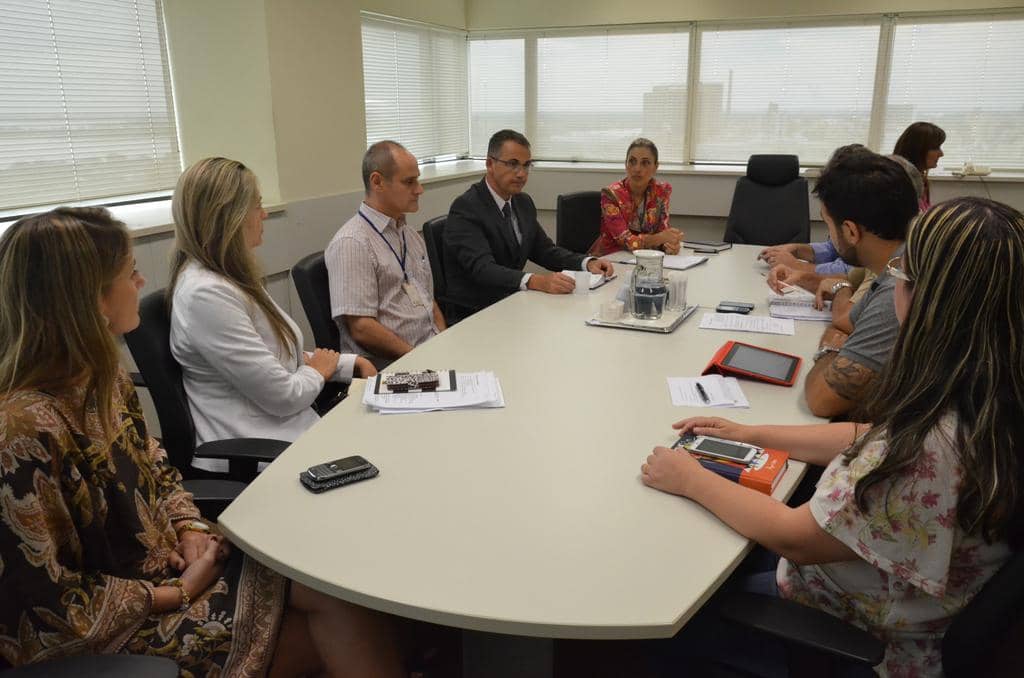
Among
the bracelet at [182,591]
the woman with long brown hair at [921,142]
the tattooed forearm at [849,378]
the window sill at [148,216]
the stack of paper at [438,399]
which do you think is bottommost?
the bracelet at [182,591]

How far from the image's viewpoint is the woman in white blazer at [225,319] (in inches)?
75.8

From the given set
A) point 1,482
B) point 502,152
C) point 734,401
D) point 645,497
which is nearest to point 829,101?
point 502,152

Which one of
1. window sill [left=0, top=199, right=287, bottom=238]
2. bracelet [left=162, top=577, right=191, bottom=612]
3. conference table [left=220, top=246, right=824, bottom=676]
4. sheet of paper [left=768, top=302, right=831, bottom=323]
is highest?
window sill [left=0, top=199, right=287, bottom=238]

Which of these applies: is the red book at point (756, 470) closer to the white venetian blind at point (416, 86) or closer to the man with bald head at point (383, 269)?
the man with bald head at point (383, 269)

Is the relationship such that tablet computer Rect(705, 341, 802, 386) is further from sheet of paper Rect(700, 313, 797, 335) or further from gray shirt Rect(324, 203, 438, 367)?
gray shirt Rect(324, 203, 438, 367)

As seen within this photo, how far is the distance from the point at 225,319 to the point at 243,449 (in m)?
0.35

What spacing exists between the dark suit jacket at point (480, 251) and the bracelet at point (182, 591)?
6.80 feet

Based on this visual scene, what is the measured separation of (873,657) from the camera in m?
1.05

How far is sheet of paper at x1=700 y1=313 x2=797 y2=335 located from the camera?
262cm

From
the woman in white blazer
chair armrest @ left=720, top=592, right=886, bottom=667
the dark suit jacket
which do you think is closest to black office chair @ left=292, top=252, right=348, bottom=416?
the woman in white blazer

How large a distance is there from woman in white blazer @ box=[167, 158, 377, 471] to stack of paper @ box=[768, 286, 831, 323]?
179 cm

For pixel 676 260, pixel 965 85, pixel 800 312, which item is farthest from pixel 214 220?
pixel 965 85

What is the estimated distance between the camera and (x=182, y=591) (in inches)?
53.5

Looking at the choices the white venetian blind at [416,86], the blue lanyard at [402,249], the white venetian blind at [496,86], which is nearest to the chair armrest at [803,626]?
the blue lanyard at [402,249]
